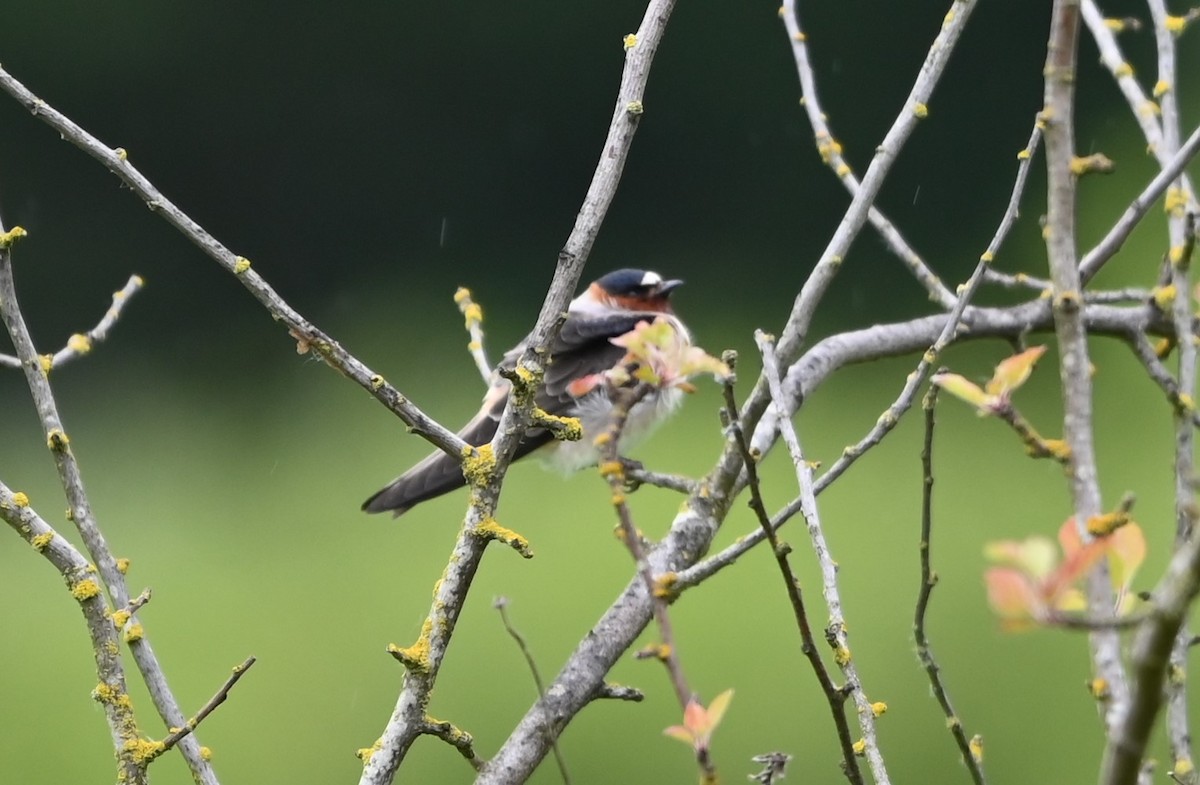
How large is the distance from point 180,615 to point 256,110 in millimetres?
3021

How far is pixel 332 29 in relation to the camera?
7152 millimetres

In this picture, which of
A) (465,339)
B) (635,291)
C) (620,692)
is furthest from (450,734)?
(465,339)

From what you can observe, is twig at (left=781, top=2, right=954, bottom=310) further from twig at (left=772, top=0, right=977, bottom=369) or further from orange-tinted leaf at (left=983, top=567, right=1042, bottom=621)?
orange-tinted leaf at (left=983, top=567, right=1042, bottom=621)

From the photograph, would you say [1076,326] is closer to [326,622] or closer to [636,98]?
[636,98]

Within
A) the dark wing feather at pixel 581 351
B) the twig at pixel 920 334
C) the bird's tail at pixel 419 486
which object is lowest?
the twig at pixel 920 334

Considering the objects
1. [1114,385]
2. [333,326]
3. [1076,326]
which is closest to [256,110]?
[333,326]

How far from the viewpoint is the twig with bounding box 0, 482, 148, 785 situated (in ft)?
4.15

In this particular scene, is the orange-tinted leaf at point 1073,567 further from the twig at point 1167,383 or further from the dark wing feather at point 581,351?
the dark wing feather at point 581,351

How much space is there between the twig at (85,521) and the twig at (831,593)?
518 mm

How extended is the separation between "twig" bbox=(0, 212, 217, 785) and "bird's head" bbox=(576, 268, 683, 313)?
2295mm

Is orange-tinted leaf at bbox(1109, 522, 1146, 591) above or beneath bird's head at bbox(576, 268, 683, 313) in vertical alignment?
beneath

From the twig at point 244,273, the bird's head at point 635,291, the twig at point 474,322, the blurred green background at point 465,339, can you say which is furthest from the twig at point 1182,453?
the blurred green background at point 465,339

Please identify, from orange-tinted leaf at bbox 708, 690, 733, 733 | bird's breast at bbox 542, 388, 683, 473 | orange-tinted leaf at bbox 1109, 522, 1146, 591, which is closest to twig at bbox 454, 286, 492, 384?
bird's breast at bbox 542, 388, 683, 473

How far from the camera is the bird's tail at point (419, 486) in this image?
9.34 ft
